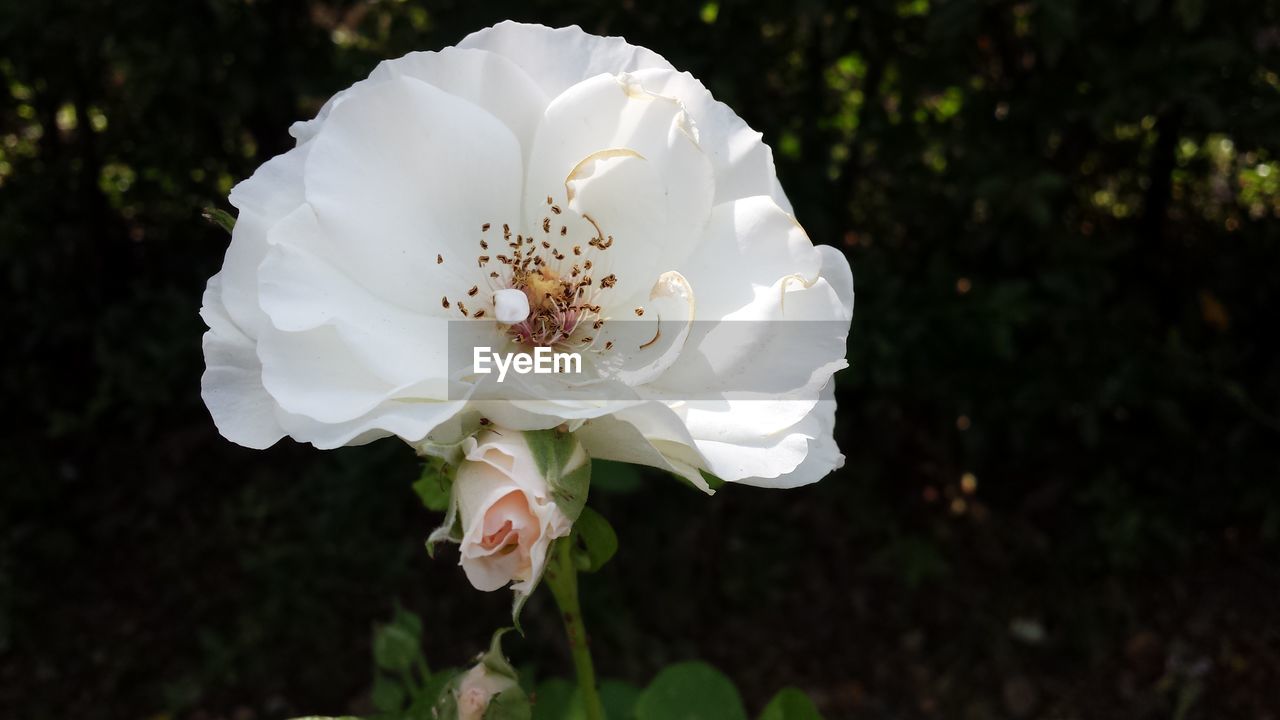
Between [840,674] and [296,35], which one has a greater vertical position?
[296,35]

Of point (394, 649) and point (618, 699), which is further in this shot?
point (618, 699)

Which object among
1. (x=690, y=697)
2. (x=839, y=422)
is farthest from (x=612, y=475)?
(x=839, y=422)

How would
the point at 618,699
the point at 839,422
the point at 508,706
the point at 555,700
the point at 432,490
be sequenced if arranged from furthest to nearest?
the point at 839,422, the point at 618,699, the point at 555,700, the point at 432,490, the point at 508,706

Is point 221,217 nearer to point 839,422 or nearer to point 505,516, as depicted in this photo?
point 505,516

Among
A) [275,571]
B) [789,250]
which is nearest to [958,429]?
[275,571]

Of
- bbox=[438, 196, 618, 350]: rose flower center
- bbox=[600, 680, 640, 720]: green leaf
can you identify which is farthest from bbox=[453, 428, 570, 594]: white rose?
bbox=[600, 680, 640, 720]: green leaf

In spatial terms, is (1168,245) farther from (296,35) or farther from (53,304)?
(53,304)
